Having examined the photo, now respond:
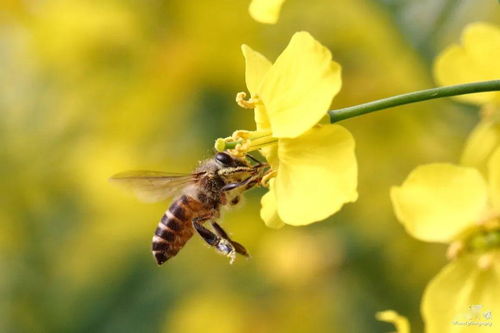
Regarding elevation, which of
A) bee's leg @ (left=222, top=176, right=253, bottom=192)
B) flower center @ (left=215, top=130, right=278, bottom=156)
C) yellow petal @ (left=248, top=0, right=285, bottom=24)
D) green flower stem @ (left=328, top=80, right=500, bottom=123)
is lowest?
green flower stem @ (left=328, top=80, right=500, bottom=123)

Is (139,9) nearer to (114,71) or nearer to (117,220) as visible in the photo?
(114,71)

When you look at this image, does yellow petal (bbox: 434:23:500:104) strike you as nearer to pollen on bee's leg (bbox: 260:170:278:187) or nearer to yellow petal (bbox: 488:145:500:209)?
yellow petal (bbox: 488:145:500:209)

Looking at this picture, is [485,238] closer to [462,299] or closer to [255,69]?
[462,299]

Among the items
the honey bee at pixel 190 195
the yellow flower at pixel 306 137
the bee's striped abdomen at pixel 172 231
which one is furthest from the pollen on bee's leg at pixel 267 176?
the bee's striped abdomen at pixel 172 231

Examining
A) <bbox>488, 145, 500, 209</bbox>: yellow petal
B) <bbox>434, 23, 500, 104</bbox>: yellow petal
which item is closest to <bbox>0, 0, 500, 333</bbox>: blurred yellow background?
<bbox>434, 23, 500, 104</bbox>: yellow petal

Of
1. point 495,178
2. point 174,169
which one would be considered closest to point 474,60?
point 495,178
